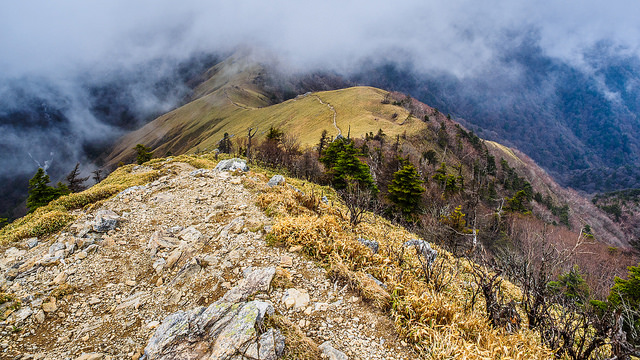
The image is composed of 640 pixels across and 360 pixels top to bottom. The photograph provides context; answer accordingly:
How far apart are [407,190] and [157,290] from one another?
86.8ft

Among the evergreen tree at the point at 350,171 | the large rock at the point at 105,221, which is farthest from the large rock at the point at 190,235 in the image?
the evergreen tree at the point at 350,171

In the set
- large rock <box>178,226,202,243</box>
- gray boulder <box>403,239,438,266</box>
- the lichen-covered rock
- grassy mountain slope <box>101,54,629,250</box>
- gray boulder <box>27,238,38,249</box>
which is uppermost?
the lichen-covered rock

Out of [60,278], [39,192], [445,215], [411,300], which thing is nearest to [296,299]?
[411,300]

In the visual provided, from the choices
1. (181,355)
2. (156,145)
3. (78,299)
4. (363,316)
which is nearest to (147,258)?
(78,299)

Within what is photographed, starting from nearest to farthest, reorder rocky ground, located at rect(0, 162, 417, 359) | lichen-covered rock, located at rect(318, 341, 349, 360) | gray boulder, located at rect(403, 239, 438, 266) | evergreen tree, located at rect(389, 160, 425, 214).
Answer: lichen-covered rock, located at rect(318, 341, 349, 360) < rocky ground, located at rect(0, 162, 417, 359) < gray boulder, located at rect(403, 239, 438, 266) < evergreen tree, located at rect(389, 160, 425, 214)

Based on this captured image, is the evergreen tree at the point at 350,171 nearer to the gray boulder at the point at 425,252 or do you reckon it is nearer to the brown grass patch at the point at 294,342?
the gray boulder at the point at 425,252

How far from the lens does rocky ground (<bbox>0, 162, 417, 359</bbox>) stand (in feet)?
17.7

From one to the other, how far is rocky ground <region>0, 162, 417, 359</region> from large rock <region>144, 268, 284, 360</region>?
0.09 feet

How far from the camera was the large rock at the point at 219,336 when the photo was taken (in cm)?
479

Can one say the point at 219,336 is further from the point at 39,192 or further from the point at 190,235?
the point at 39,192

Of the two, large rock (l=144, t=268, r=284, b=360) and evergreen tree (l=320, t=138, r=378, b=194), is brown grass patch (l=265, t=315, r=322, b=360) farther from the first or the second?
evergreen tree (l=320, t=138, r=378, b=194)

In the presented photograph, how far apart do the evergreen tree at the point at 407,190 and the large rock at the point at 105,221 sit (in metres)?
25.6

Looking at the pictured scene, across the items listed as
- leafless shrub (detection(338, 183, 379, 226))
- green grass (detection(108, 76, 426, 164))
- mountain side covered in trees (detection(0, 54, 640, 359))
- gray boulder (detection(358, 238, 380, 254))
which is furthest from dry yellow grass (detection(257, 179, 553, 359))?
green grass (detection(108, 76, 426, 164))

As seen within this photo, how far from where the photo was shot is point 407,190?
29.5 meters
